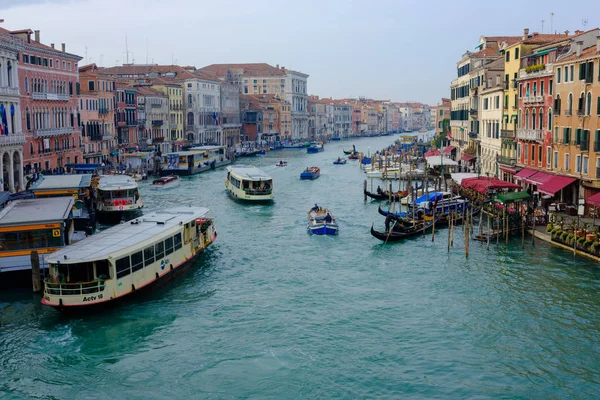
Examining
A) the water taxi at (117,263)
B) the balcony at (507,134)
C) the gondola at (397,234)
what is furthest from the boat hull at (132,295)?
the balcony at (507,134)

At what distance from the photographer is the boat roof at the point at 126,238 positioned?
12016mm

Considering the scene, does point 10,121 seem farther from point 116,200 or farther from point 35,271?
point 35,271

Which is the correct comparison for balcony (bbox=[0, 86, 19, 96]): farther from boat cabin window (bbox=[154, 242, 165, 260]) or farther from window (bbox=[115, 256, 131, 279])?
window (bbox=[115, 256, 131, 279])

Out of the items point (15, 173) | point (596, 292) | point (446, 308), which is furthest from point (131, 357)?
point (15, 173)

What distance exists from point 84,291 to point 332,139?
89908 mm

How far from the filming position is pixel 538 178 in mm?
20859

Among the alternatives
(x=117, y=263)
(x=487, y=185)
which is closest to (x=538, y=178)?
(x=487, y=185)

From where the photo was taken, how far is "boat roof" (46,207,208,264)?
12.0 m

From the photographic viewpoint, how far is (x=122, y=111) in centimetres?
4206

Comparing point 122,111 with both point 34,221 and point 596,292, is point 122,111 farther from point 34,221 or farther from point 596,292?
point 596,292

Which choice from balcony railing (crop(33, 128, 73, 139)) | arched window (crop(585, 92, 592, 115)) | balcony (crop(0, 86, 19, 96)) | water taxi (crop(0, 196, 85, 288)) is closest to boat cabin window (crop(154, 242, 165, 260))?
water taxi (crop(0, 196, 85, 288))

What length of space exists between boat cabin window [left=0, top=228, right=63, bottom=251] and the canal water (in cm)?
93

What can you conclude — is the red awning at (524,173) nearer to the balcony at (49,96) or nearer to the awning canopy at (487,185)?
the awning canopy at (487,185)

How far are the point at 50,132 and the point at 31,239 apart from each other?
18299mm
